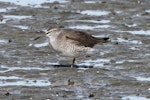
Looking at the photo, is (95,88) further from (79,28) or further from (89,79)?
(79,28)

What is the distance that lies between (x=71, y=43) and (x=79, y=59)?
42.0 inches

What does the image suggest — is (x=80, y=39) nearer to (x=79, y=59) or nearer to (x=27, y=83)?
(x=79, y=59)

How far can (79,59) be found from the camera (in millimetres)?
17406

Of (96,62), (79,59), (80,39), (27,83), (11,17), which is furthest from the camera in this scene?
(11,17)

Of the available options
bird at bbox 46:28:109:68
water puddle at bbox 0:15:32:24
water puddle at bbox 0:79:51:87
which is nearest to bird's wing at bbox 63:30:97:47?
bird at bbox 46:28:109:68

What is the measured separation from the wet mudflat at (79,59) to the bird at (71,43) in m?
0.34

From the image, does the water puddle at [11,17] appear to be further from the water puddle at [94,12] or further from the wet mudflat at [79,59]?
the water puddle at [94,12]

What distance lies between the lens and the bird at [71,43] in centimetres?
1631

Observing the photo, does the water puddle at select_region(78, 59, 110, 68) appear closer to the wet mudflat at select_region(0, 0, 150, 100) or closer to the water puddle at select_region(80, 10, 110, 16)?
the wet mudflat at select_region(0, 0, 150, 100)

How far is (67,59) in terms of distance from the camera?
17.3m

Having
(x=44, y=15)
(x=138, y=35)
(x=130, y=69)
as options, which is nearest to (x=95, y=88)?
(x=130, y=69)

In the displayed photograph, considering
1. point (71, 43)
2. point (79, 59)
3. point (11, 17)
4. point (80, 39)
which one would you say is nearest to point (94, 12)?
point (11, 17)

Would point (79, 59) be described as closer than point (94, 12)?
Yes

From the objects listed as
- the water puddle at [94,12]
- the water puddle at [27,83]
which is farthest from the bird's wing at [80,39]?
the water puddle at [94,12]
